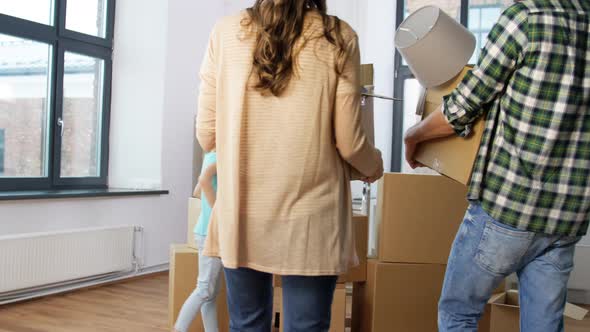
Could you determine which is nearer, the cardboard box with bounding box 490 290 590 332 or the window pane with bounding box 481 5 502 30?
the cardboard box with bounding box 490 290 590 332

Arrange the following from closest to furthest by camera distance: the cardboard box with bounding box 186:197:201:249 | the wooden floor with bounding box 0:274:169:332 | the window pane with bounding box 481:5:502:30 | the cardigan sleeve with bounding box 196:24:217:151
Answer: the cardigan sleeve with bounding box 196:24:217:151, the cardboard box with bounding box 186:197:201:249, the wooden floor with bounding box 0:274:169:332, the window pane with bounding box 481:5:502:30

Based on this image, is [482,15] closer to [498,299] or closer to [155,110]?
[155,110]

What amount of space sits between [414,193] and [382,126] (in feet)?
8.17

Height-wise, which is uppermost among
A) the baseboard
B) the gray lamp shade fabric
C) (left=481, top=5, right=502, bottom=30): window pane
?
(left=481, top=5, right=502, bottom=30): window pane

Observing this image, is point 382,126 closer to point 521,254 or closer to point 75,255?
point 75,255

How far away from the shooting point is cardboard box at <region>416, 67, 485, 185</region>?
1314mm

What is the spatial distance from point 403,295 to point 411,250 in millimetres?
182

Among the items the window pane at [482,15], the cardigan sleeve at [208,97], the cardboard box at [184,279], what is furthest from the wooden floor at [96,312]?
the window pane at [482,15]

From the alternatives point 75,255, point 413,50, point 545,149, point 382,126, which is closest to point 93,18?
point 75,255

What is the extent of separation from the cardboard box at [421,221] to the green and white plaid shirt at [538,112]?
1135 mm

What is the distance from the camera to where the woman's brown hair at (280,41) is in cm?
116

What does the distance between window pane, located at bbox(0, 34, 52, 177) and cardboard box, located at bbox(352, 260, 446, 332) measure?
8.15ft

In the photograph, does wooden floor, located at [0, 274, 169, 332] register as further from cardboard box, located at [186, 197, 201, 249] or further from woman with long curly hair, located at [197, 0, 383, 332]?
woman with long curly hair, located at [197, 0, 383, 332]

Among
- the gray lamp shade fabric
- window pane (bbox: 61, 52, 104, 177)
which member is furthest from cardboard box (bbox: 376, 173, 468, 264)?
window pane (bbox: 61, 52, 104, 177)
